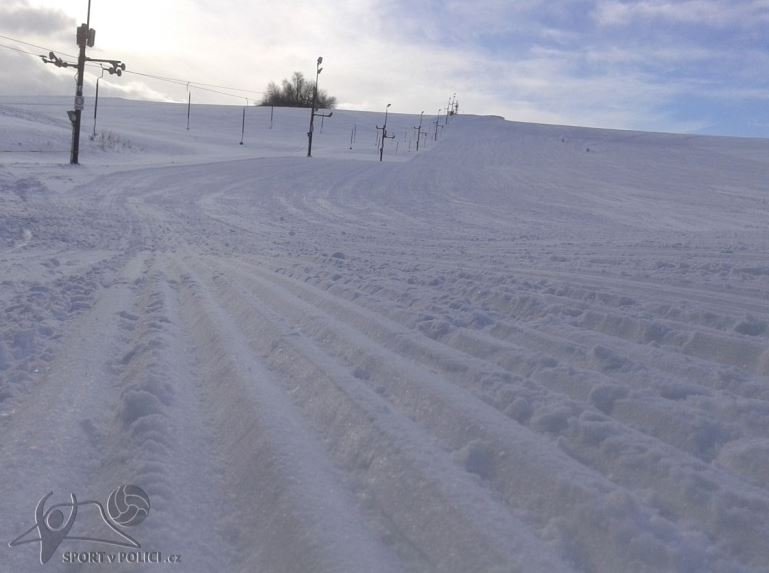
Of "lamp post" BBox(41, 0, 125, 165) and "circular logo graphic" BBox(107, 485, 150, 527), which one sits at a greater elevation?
"lamp post" BBox(41, 0, 125, 165)

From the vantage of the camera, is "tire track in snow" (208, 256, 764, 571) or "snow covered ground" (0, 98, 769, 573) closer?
"tire track in snow" (208, 256, 764, 571)

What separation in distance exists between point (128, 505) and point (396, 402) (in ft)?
5.63

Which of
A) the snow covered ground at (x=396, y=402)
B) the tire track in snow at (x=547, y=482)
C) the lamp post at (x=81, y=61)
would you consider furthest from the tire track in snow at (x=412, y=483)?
the lamp post at (x=81, y=61)

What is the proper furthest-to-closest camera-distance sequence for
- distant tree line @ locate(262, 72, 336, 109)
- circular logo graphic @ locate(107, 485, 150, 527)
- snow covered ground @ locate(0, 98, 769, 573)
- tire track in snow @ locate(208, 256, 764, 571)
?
distant tree line @ locate(262, 72, 336, 109)
circular logo graphic @ locate(107, 485, 150, 527)
snow covered ground @ locate(0, 98, 769, 573)
tire track in snow @ locate(208, 256, 764, 571)

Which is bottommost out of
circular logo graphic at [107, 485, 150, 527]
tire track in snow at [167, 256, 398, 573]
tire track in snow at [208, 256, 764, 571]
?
circular logo graphic at [107, 485, 150, 527]

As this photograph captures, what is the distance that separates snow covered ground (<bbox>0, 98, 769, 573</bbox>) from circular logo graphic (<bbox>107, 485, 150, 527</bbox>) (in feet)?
0.16

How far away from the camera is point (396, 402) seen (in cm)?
415

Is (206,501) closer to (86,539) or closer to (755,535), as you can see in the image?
(86,539)

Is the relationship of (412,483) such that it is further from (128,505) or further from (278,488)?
(128,505)

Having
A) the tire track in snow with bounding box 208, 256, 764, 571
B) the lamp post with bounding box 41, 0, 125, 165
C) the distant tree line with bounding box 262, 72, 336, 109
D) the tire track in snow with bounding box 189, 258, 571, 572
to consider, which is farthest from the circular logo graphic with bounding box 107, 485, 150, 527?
the distant tree line with bounding box 262, 72, 336, 109

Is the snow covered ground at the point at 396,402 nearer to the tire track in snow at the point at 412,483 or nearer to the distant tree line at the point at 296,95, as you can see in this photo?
the tire track in snow at the point at 412,483

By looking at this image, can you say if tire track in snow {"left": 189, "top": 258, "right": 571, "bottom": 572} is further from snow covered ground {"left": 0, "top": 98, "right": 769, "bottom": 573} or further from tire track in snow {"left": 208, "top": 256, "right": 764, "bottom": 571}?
tire track in snow {"left": 208, "top": 256, "right": 764, "bottom": 571}

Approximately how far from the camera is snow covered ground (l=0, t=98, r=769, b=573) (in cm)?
277

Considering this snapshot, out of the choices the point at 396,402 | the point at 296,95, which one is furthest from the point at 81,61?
the point at 296,95
